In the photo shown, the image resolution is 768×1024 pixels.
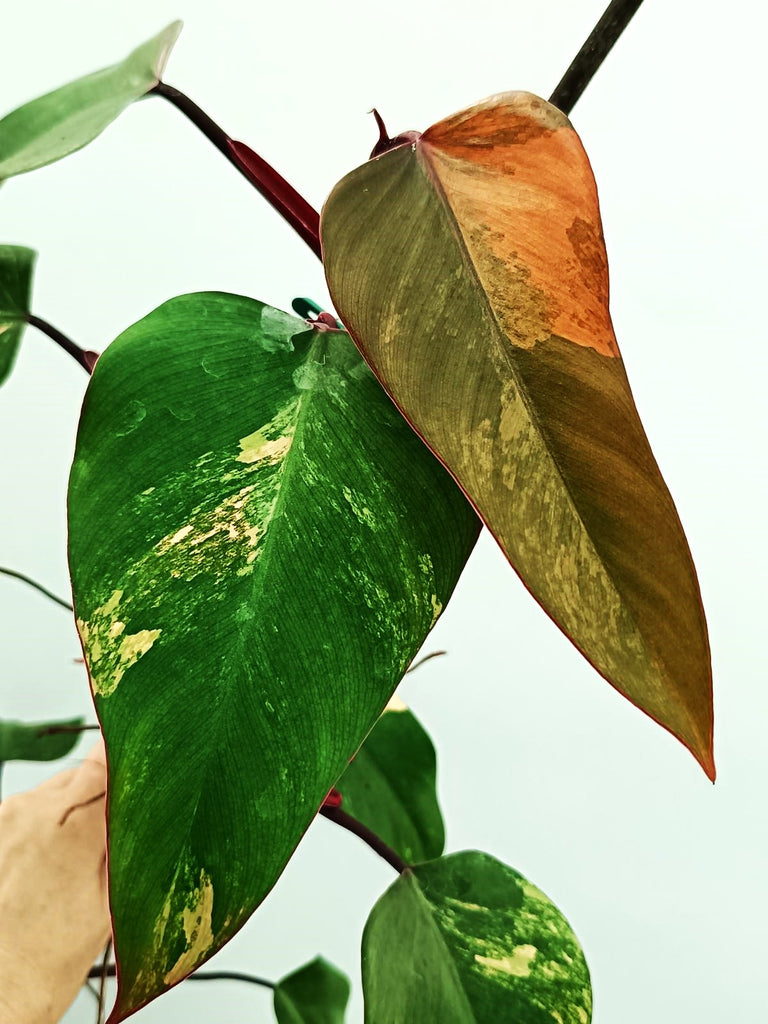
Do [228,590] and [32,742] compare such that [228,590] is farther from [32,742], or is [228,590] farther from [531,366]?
[32,742]

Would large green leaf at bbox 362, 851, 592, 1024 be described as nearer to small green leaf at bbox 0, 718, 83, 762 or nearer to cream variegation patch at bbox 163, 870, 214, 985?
cream variegation patch at bbox 163, 870, 214, 985

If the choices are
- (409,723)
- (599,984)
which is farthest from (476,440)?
(599,984)

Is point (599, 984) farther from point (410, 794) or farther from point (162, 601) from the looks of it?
point (162, 601)

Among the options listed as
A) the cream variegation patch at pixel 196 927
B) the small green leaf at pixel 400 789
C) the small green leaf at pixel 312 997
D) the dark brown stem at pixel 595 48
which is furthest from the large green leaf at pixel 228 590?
the small green leaf at pixel 312 997

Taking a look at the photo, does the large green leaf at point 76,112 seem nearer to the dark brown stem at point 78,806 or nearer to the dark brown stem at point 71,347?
the dark brown stem at point 71,347

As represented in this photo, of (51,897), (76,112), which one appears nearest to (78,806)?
(51,897)
